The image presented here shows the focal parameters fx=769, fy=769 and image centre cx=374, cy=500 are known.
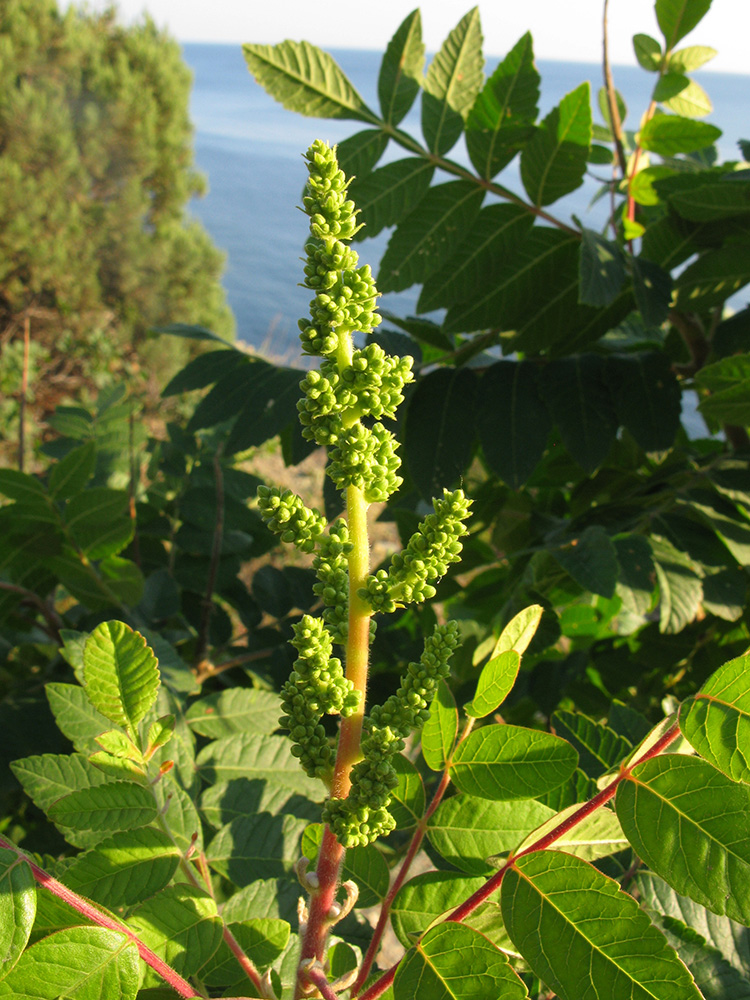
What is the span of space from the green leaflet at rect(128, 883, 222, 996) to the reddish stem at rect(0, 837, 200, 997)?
18 mm

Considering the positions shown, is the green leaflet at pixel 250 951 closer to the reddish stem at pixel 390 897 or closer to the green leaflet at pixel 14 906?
the reddish stem at pixel 390 897

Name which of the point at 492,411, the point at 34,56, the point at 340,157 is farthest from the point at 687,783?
the point at 34,56

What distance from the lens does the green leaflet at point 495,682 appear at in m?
0.48

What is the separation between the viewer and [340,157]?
1212 mm

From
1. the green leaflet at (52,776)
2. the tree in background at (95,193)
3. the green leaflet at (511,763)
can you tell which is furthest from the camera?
the tree in background at (95,193)

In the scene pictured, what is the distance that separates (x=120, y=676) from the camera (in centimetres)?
50

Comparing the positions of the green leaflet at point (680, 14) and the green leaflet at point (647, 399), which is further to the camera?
the green leaflet at point (680, 14)

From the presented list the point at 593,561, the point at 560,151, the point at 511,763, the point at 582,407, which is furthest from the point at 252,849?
the point at 560,151

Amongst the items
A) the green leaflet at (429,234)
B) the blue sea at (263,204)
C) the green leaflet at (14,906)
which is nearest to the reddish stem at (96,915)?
the green leaflet at (14,906)

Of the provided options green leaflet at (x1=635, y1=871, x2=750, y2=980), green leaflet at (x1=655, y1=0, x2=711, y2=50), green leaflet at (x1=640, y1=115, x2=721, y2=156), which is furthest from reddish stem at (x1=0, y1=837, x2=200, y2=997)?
green leaflet at (x1=655, y1=0, x2=711, y2=50)

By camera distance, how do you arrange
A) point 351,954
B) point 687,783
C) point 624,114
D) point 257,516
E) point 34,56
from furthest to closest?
point 34,56 < point 624,114 < point 257,516 < point 351,954 < point 687,783

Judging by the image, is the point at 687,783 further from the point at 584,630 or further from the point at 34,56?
the point at 34,56

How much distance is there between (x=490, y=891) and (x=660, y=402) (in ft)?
2.97

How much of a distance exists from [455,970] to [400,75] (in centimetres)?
124
